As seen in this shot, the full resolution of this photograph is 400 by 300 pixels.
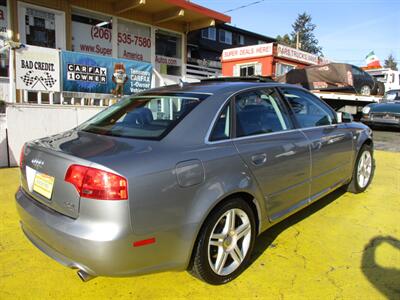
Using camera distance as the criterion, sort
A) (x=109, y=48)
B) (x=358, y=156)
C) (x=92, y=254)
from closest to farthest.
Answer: (x=92, y=254), (x=358, y=156), (x=109, y=48)

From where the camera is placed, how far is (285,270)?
9.51 feet

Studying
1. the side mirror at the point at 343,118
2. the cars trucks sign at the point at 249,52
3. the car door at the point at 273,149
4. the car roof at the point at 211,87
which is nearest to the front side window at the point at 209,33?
the cars trucks sign at the point at 249,52

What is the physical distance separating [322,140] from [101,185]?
2574 mm

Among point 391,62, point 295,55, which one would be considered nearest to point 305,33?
point 391,62

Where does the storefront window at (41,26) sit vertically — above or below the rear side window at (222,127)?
above

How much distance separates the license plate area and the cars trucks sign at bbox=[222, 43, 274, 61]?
1542cm

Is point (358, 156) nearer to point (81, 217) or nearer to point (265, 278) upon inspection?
point (265, 278)

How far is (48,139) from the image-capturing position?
9.34 ft

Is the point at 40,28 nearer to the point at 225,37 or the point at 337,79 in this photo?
the point at 337,79

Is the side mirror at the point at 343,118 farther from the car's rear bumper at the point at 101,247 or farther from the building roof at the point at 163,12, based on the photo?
the building roof at the point at 163,12

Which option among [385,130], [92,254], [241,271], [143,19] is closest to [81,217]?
[92,254]

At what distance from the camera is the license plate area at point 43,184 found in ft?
7.73

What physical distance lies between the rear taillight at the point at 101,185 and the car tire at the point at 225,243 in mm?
704

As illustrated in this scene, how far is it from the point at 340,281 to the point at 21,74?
609 centimetres
